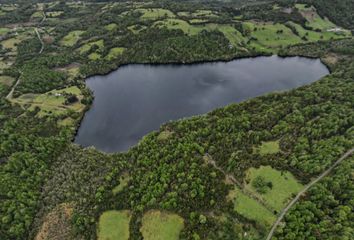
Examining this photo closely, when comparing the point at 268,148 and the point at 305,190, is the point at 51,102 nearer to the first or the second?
the point at 268,148

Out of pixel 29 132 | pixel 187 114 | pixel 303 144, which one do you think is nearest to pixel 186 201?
pixel 303 144

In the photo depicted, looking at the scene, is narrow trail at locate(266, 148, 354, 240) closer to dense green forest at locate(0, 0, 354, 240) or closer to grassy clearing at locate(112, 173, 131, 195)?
dense green forest at locate(0, 0, 354, 240)

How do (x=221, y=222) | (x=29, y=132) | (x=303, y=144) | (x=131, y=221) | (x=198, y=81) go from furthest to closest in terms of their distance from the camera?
(x=198, y=81) < (x=29, y=132) < (x=303, y=144) < (x=131, y=221) < (x=221, y=222)

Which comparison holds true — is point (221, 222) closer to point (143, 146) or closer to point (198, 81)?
point (143, 146)

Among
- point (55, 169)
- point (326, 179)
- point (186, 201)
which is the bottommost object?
point (55, 169)

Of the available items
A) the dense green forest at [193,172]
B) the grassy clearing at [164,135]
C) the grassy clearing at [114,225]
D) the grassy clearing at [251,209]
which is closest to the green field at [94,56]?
the dense green forest at [193,172]

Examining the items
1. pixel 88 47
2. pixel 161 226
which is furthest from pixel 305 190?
pixel 88 47
